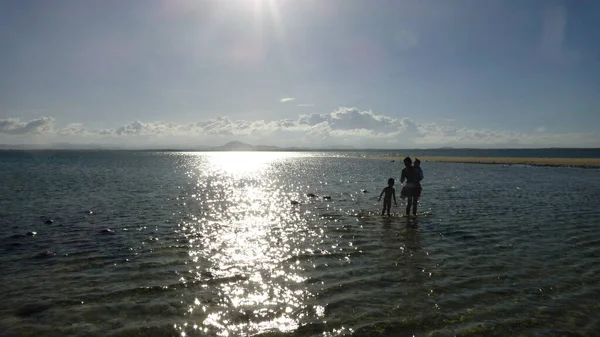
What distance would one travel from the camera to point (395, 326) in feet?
30.3

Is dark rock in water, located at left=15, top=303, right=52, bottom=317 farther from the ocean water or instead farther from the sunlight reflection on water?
the sunlight reflection on water

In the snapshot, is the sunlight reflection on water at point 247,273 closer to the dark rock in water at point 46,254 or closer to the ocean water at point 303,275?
the ocean water at point 303,275

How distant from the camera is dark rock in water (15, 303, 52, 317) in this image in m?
10.1

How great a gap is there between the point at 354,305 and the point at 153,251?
33.4ft

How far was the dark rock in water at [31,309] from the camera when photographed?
10.1 meters

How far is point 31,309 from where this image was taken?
409 inches

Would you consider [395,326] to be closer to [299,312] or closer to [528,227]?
[299,312]

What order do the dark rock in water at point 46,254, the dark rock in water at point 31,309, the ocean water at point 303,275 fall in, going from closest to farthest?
the ocean water at point 303,275 < the dark rock in water at point 31,309 < the dark rock in water at point 46,254

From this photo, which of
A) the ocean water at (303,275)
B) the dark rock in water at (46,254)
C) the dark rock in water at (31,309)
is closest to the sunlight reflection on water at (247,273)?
the ocean water at (303,275)

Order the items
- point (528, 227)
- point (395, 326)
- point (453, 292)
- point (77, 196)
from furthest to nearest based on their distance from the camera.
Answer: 1. point (77, 196)
2. point (528, 227)
3. point (453, 292)
4. point (395, 326)

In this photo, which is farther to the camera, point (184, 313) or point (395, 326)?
point (184, 313)

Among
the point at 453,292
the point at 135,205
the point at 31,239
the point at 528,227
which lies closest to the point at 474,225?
the point at 528,227

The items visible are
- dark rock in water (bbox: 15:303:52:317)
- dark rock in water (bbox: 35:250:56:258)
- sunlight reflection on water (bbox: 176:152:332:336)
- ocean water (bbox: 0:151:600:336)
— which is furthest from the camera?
dark rock in water (bbox: 35:250:56:258)

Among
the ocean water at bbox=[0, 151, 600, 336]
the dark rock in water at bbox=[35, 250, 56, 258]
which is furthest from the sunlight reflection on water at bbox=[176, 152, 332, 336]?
the dark rock in water at bbox=[35, 250, 56, 258]
